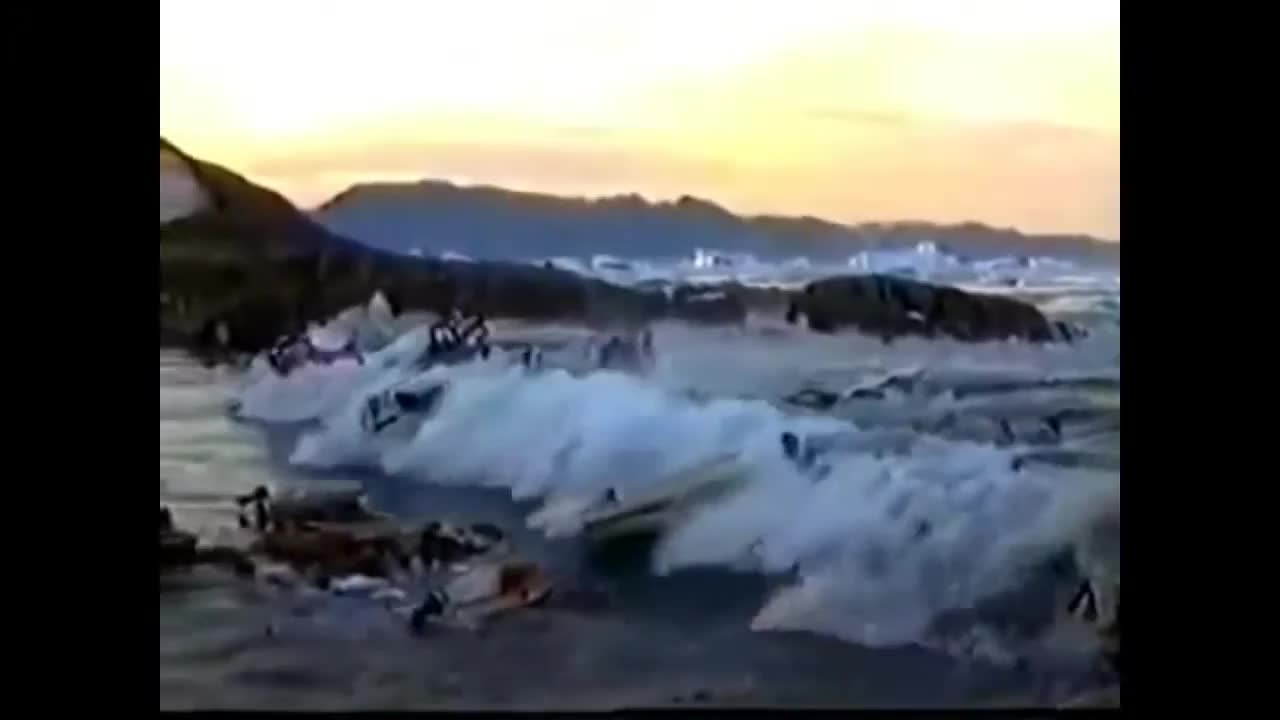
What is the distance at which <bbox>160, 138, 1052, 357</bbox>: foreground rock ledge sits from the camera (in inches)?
62.0

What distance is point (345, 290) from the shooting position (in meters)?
1.58

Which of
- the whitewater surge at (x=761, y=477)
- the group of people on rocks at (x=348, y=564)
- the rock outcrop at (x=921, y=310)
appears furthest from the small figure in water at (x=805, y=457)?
the group of people on rocks at (x=348, y=564)

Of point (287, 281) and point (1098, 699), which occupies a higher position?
point (287, 281)

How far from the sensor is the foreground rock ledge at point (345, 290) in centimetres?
157

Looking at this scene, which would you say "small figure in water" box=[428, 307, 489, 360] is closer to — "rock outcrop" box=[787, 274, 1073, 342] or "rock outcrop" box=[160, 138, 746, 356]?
"rock outcrop" box=[160, 138, 746, 356]

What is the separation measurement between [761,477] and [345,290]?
382 mm

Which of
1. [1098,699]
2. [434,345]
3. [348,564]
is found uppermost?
[434,345]

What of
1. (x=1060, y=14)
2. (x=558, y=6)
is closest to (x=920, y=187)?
(x=1060, y=14)

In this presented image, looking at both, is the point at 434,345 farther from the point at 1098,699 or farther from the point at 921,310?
the point at 1098,699

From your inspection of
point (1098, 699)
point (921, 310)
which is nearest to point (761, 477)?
point (921, 310)

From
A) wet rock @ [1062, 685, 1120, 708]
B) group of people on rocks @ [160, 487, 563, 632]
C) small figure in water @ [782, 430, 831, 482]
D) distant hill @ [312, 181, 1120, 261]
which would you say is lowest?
wet rock @ [1062, 685, 1120, 708]

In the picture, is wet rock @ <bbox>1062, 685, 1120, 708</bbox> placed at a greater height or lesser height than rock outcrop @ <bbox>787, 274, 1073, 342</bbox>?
lesser

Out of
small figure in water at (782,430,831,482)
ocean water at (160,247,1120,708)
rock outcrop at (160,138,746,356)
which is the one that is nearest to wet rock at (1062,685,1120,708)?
ocean water at (160,247,1120,708)
